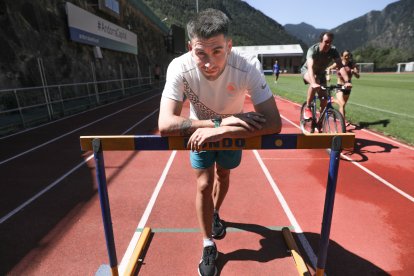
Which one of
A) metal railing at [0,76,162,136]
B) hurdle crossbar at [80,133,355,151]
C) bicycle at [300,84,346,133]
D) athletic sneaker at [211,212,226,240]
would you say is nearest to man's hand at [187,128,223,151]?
hurdle crossbar at [80,133,355,151]

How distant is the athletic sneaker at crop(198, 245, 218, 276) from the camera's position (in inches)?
95.7

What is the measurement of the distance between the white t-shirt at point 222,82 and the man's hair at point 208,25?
0.96 feet

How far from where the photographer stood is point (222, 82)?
2.23 m

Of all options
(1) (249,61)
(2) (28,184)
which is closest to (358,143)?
(1) (249,61)

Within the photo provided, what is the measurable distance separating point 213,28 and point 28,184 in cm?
421

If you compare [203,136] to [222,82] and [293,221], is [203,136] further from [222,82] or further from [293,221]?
[293,221]

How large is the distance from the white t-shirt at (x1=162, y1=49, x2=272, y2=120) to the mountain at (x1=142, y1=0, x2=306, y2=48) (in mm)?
76202

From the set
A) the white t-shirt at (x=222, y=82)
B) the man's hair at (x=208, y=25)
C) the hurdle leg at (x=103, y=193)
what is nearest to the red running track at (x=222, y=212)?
the hurdle leg at (x=103, y=193)

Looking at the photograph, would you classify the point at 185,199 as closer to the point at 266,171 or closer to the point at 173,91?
the point at 266,171

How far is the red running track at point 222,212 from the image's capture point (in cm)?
269

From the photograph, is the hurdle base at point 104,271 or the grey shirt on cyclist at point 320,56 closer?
the hurdle base at point 104,271

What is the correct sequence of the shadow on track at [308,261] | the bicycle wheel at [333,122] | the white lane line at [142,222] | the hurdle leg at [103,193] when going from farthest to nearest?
the bicycle wheel at [333,122], the white lane line at [142,222], the shadow on track at [308,261], the hurdle leg at [103,193]

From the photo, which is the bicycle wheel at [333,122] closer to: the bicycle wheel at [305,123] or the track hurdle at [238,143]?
the bicycle wheel at [305,123]

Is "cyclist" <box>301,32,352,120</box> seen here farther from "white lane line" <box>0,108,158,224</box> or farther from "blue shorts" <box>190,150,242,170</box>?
"white lane line" <box>0,108,158,224</box>
